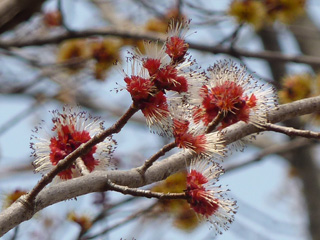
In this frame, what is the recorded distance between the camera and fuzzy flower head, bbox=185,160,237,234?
213 cm

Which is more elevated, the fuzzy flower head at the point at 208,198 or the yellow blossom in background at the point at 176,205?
the yellow blossom in background at the point at 176,205

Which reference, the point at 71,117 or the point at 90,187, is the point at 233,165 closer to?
the point at 71,117

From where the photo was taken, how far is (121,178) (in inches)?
81.0

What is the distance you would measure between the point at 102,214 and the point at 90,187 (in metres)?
1.50

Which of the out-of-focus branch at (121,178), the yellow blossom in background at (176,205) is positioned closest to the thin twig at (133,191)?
A: the out-of-focus branch at (121,178)

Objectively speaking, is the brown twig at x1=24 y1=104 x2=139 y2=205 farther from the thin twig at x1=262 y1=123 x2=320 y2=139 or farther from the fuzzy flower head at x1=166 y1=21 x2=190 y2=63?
the thin twig at x1=262 y1=123 x2=320 y2=139

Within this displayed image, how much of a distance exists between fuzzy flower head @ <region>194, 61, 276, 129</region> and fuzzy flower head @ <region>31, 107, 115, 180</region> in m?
0.43

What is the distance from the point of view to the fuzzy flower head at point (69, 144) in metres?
2.34

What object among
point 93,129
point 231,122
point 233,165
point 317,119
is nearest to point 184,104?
point 231,122

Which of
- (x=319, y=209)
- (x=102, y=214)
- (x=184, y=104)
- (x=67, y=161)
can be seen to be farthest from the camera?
(x=319, y=209)

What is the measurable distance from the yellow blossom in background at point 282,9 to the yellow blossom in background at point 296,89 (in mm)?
1039

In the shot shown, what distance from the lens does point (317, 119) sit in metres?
4.09

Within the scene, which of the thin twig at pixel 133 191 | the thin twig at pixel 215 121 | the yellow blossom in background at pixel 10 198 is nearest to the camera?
the thin twig at pixel 133 191

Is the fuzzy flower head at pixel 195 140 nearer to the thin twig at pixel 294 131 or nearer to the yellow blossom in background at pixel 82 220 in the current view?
the thin twig at pixel 294 131
